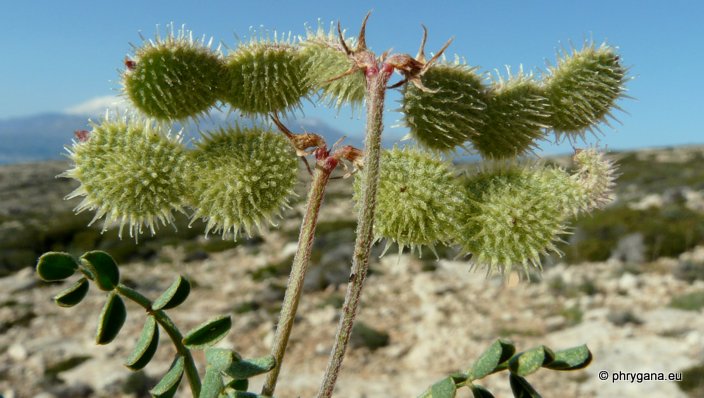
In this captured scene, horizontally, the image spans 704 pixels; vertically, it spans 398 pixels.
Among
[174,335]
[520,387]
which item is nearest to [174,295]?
[174,335]

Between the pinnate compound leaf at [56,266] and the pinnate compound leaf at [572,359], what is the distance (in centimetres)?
124

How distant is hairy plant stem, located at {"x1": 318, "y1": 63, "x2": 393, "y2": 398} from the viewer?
157cm

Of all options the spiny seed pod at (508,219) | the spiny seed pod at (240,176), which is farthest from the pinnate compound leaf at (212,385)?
the spiny seed pod at (508,219)

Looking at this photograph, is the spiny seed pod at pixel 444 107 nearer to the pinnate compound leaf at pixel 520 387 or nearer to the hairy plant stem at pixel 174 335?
the pinnate compound leaf at pixel 520 387

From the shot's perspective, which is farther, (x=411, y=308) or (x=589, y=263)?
(x=589, y=263)

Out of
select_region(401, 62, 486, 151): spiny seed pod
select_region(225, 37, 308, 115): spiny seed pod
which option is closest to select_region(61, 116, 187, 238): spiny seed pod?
select_region(225, 37, 308, 115): spiny seed pod

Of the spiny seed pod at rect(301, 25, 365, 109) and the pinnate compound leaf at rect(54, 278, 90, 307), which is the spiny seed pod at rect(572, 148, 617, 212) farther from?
the pinnate compound leaf at rect(54, 278, 90, 307)

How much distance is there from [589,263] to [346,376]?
9.42 metres

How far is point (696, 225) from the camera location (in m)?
18.8

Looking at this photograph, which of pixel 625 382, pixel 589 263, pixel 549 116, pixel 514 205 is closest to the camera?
pixel 514 205

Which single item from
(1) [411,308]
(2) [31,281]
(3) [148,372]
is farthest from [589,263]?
(2) [31,281]

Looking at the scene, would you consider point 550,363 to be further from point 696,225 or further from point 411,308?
point 696,225

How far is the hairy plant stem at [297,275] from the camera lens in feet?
5.17

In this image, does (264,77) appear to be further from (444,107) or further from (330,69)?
(444,107)
